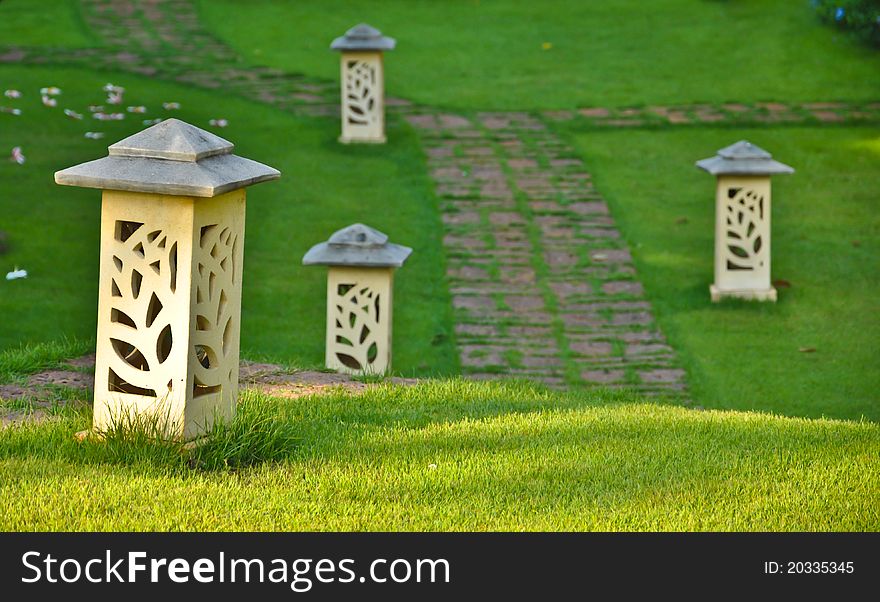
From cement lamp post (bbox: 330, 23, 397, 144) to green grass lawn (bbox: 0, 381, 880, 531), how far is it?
27.1 ft

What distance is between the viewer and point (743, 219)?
32.2 ft

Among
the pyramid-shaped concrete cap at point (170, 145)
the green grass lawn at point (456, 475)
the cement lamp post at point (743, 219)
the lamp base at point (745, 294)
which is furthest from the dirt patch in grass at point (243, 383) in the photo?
the cement lamp post at point (743, 219)

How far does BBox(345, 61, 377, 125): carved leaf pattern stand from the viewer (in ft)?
43.7

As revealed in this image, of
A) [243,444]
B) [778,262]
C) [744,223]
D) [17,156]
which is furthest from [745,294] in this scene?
[17,156]

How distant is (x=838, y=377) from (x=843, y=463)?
3.66 meters

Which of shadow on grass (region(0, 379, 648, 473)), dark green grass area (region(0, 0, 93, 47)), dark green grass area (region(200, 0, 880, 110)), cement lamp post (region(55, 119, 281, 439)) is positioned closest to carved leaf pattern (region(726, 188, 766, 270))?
shadow on grass (region(0, 379, 648, 473))

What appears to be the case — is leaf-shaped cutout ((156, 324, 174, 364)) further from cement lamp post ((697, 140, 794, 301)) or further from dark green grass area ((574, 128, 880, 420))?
cement lamp post ((697, 140, 794, 301))

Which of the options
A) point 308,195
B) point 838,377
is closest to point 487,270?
point 308,195

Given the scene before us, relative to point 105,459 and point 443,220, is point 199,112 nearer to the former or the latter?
point 443,220

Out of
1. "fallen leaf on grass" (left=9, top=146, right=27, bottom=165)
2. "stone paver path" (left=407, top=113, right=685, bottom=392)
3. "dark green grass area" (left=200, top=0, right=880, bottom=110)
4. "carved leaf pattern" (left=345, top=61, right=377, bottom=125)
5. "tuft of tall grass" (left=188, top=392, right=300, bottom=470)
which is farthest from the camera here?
"dark green grass area" (left=200, top=0, right=880, bottom=110)

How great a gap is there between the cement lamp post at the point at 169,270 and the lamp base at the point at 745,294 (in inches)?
232

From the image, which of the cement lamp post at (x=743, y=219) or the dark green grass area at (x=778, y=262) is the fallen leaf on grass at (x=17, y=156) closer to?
the dark green grass area at (x=778, y=262)

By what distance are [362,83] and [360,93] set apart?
11cm

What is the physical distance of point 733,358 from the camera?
862 centimetres
